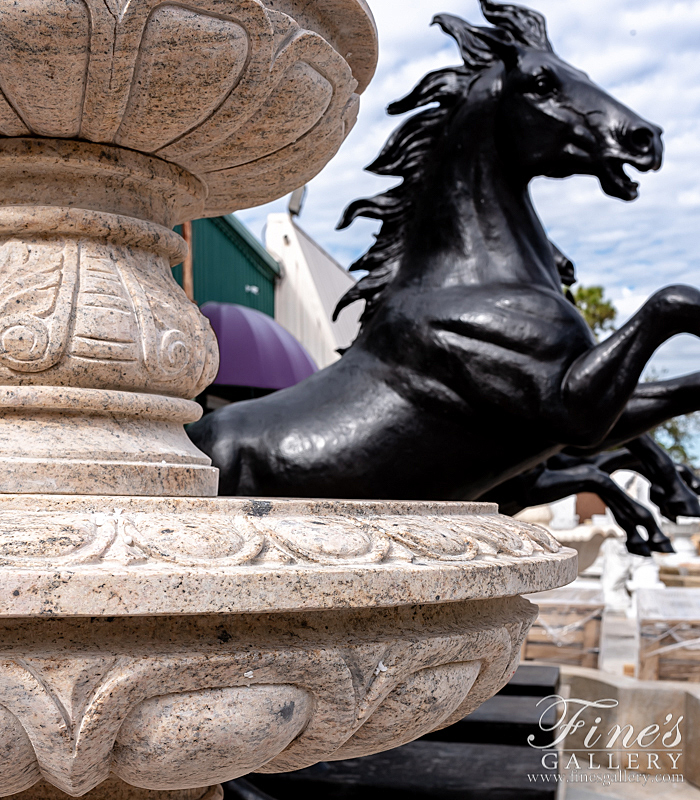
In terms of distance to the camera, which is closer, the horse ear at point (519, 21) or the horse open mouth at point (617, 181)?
the horse open mouth at point (617, 181)

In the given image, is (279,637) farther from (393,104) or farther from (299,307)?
(299,307)

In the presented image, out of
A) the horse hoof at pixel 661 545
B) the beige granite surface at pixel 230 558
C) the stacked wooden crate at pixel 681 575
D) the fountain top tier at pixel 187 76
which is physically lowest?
the stacked wooden crate at pixel 681 575

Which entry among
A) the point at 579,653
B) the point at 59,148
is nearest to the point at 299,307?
the point at 579,653

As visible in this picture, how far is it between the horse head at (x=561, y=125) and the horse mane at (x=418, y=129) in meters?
0.08

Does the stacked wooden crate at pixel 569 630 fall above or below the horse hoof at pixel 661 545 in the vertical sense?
below

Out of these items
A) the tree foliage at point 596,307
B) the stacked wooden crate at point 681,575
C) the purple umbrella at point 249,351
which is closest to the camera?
the stacked wooden crate at point 681,575

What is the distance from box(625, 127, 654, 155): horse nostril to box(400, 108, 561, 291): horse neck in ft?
1.22

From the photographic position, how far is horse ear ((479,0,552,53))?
121 inches

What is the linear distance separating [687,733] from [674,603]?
72 cm

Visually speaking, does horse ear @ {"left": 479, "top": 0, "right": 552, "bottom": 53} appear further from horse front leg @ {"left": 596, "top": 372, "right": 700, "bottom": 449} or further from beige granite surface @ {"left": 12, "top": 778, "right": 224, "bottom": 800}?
beige granite surface @ {"left": 12, "top": 778, "right": 224, "bottom": 800}

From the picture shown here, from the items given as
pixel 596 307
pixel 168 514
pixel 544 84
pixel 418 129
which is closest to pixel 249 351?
pixel 418 129

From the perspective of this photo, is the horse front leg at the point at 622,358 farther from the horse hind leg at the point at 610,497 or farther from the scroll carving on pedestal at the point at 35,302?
the scroll carving on pedestal at the point at 35,302

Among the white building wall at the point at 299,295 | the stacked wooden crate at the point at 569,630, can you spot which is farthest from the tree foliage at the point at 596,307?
the stacked wooden crate at the point at 569,630

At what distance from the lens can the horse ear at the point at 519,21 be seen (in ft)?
Result: 10.1
